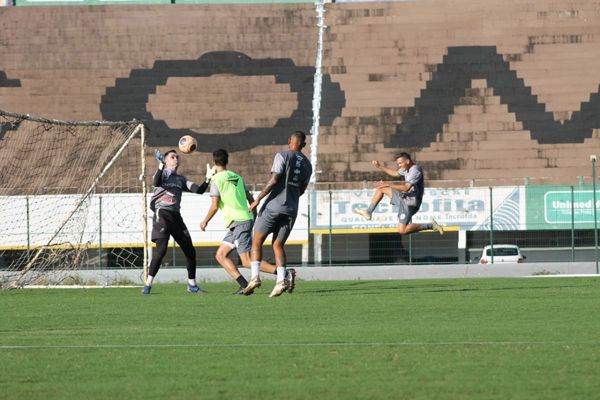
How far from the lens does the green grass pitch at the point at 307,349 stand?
6.26 meters

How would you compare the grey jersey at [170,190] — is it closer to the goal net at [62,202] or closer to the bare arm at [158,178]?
the bare arm at [158,178]

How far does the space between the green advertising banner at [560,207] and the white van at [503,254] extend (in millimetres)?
714

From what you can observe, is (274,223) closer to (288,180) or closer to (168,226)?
(288,180)

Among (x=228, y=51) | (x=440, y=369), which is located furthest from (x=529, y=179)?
(x=440, y=369)

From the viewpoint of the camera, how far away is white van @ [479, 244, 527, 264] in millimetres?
28484

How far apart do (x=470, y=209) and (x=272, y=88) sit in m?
10.9

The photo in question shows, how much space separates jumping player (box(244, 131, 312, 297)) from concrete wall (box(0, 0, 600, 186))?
67.6ft

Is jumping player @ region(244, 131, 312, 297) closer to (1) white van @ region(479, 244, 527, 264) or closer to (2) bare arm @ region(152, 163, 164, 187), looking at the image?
(2) bare arm @ region(152, 163, 164, 187)

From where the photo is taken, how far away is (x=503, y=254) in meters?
29.0

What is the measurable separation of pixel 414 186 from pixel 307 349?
1102 cm

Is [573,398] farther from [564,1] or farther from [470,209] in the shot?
[564,1]

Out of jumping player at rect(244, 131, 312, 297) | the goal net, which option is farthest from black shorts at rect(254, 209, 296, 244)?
the goal net

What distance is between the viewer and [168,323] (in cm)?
1062

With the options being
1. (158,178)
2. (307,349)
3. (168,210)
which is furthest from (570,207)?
(307,349)
